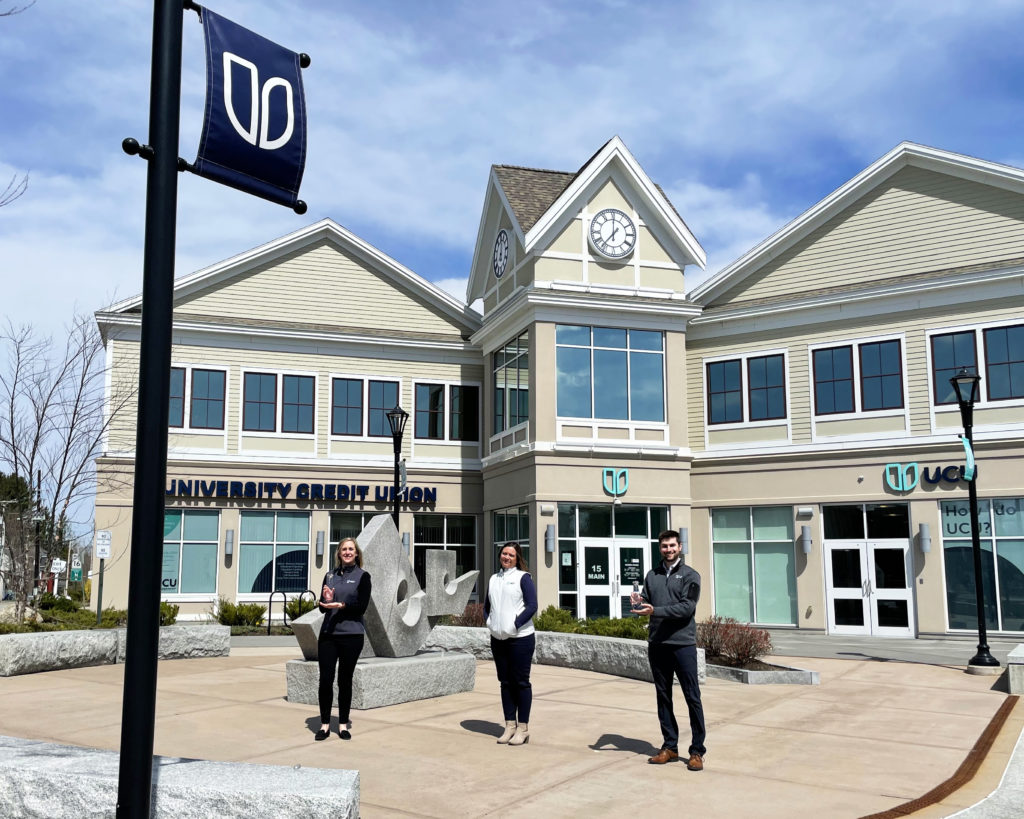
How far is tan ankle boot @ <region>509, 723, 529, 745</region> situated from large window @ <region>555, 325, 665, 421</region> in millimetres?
16216

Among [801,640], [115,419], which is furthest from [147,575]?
[115,419]

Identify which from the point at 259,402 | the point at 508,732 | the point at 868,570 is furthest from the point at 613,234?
the point at 508,732

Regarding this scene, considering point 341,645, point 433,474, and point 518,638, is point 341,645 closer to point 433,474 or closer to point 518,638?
point 518,638

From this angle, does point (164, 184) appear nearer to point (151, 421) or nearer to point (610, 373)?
point (151, 421)

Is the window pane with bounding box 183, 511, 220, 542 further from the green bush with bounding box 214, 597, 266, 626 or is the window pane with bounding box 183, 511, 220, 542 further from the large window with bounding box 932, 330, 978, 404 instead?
the large window with bounding box 932, 330, 978, 404

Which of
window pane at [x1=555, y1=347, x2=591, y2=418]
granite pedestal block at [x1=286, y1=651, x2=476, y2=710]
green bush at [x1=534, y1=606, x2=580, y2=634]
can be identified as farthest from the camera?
window pane at [x1=555, y1=347, x2=591, y2=418]

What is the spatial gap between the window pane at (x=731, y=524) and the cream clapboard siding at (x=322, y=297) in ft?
31.9

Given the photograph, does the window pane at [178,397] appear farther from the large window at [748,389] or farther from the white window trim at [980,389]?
the white window trim at [980,389]

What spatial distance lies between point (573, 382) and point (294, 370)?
8506mm

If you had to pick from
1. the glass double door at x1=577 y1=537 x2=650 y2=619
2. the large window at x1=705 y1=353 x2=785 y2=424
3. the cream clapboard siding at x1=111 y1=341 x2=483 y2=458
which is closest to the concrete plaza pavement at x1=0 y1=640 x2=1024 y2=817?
Result: the glass double door at x1=577 y1=537 x2=650 y2=619

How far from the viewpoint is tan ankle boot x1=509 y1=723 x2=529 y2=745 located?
30.5 feet

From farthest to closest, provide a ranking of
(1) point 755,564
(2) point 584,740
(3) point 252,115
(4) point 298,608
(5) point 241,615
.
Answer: (1) point 755,564 < (5) point 241,615 < (4) point 298,608 < (2) point 584,740 < (3) point 252,115

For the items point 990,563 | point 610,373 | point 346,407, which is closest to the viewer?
point 990,563

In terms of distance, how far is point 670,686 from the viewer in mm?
8570
